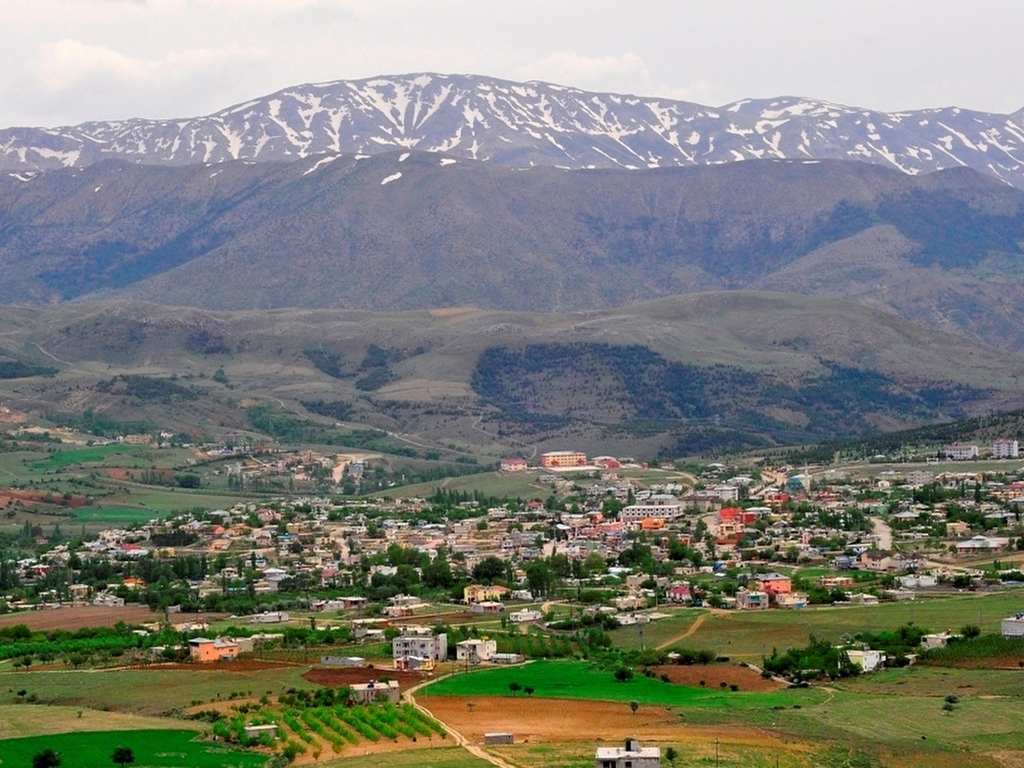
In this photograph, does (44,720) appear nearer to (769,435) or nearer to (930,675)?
(930,675)

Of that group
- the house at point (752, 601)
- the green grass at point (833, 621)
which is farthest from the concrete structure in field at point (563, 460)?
the green grass at point (833, 621)

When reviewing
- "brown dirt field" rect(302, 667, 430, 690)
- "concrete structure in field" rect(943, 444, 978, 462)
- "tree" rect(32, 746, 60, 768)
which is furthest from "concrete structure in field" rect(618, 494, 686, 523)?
"tree" rect(32, 746, 60, 768)

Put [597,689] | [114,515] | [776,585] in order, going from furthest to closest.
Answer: [114,515] → [776,585] → [597,689]

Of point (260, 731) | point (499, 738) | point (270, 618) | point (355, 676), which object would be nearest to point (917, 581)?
point (270, 618)

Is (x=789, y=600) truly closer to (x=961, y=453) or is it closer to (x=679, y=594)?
(x=679, y=594)

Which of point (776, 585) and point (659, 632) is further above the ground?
point (776, 585)

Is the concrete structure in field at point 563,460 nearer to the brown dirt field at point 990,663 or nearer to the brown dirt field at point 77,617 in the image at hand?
the brown dirt field at point 77,617

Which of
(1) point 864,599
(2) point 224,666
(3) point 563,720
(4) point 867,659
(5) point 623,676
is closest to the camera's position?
(3) point 563,720
